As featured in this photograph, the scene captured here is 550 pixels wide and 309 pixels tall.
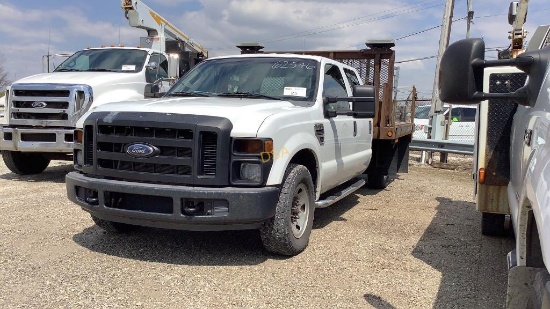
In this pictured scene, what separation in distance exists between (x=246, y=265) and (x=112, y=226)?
1.54m

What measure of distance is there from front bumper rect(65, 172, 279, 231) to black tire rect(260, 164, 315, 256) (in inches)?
6.5

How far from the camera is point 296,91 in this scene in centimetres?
505

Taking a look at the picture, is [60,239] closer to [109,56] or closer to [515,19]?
[109,56]

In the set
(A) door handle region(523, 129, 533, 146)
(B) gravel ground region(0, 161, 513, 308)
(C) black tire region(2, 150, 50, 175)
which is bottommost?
(B) gravel ground region(0, 161, 513, 308)

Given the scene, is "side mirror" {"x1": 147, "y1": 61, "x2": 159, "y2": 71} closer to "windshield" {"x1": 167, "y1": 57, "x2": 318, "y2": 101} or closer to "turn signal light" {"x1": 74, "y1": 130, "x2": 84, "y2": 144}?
"windshield" {"x1": 167, "y1": 57, "x2": 318, "y2": 101}

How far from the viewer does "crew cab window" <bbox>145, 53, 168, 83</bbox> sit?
8.93 metres

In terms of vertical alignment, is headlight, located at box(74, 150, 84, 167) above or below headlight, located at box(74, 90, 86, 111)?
below

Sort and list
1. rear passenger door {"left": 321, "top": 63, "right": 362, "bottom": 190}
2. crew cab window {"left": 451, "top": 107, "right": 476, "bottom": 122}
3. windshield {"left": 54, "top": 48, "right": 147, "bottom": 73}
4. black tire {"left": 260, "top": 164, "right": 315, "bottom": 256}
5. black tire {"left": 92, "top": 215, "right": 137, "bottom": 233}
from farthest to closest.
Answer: crew cab window {"left": 451, "top": 107, "right": 476, "bottom": 122}
windshield {"left": 54, "top": 48, "right": 147, "bottom": 73}
rear passenger door {"left": 321, "top": 63, "right": 362, "bottom": 190}
black tire {"left": 92, "top": 215, "right": 137, "bottom": 233}
black tire {"left": 260, "top": 164, "right": 315, "bottom": 256}

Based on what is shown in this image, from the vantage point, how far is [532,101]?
2482 millimetres

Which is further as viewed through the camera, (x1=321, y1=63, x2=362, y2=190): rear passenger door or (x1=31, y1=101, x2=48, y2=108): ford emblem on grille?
(x1=31, y1=101, x2=48, y2=108): ford emblem on grille

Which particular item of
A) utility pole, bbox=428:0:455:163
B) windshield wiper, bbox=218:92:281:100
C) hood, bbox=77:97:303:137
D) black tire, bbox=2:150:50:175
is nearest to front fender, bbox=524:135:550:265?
hood, bbox=77:97:303:137

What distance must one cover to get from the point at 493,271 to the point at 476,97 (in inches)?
97.5

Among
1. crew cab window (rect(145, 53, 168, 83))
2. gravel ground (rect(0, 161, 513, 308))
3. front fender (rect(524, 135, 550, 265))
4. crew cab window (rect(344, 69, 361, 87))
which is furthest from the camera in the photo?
crew cab window (rect(145, 53, 168, 83))

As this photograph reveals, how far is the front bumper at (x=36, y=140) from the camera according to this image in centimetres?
737
